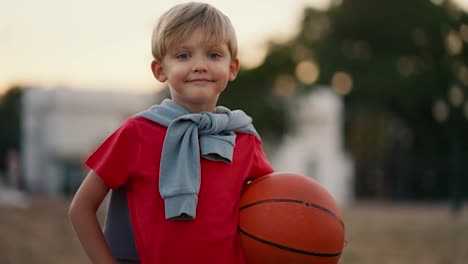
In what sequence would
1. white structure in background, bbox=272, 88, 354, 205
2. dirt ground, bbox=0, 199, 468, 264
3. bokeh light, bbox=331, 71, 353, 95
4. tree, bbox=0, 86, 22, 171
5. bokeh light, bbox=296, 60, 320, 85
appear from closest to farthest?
dirt ground, bbox=0, 199, 468, 264 < white structure in background, bbox=272, 88, 354, 205 < bokeh light, bbox=331, 71, 353, 95 < bokeh light, bbox=296, 60, 320, 85 < tree, bbox=0, 86, 22, 171

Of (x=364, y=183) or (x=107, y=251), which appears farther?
(x=364, y=183)

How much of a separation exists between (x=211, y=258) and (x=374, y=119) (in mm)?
38600

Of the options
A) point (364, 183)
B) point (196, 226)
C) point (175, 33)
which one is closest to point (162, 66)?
point (175, 33)

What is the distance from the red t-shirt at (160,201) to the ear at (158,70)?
0.66 feet

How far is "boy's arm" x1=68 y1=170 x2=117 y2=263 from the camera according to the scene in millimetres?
2965

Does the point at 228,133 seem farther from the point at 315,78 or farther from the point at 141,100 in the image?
the point at 315,78

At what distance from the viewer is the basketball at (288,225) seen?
2.99m

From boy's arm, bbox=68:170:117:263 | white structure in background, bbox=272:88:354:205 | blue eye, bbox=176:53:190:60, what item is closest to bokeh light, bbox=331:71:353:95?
white structure in background, bbox=272:88:354:205

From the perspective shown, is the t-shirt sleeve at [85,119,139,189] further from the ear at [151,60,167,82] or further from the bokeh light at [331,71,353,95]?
the bokeh light at [331,71,353,95]

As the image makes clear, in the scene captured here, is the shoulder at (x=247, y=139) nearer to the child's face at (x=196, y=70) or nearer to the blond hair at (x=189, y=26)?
the child's face at (x=196, y=70)

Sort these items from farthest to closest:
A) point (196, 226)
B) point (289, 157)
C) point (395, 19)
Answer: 1. point (395, 19)
2. point (289, 157)
3. point (196, 226)

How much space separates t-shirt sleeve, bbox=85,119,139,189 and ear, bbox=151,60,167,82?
0.25 metres

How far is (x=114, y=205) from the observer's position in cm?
310

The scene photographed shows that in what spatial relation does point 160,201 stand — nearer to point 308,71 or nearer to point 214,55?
point 214,55
